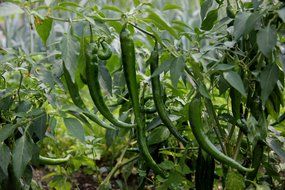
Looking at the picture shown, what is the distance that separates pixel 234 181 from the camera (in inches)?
58.4

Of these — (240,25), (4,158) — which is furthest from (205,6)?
(4,158)

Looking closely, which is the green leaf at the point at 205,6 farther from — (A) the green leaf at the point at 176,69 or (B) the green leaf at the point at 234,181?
(B) the green leaf at the point at 234,181

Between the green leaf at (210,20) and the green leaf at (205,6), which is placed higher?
the green leaf at (205,6)

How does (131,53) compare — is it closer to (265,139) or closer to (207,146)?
(207,146)

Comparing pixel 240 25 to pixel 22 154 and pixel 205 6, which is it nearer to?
pixel 205 6

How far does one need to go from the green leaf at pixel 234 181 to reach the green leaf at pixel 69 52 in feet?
1.79

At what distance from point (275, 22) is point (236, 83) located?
0.75ft

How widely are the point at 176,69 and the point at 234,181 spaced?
394 millimetres

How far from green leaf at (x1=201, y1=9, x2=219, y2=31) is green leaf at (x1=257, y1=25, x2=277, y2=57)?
0.31 m

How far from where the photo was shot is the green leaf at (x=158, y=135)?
1.60 m

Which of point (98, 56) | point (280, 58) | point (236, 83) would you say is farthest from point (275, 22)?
point (98, 56)

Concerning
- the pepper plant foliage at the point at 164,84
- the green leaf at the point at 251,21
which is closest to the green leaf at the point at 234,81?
the pepper plant foliage at the point at 164,84

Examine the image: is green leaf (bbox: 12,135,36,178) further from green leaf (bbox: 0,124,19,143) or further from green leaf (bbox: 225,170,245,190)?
green leaf (bbox: 225,170,245,190)

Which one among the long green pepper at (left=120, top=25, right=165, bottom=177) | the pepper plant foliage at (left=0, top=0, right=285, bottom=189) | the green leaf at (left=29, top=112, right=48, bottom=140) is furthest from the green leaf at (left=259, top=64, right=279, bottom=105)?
the green leaf at (left=29, top=112, right=48, bottom=140)
